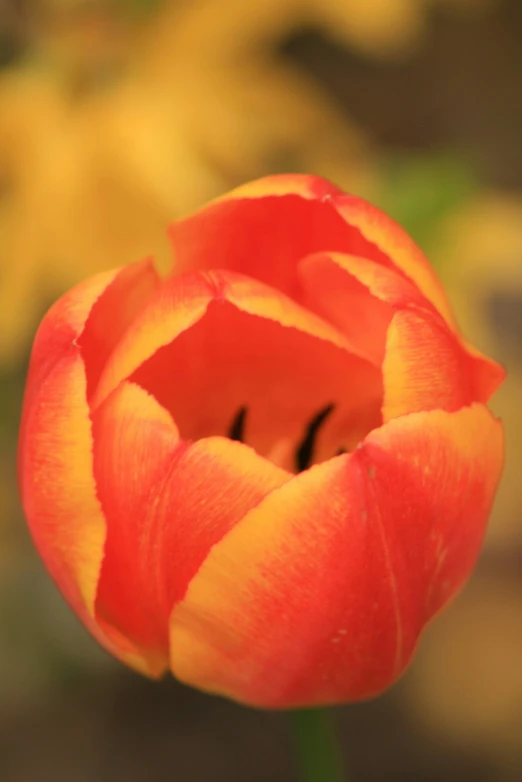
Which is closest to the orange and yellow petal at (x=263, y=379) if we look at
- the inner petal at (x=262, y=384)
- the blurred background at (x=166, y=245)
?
the inner petal at (x=262, y=384)

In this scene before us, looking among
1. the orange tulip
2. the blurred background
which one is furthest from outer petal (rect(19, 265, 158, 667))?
the blurred background

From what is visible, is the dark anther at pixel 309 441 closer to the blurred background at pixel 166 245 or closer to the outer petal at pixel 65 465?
the outer petal at pixel 65 465

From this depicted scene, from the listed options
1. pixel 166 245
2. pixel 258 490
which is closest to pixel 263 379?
pixel 258 490

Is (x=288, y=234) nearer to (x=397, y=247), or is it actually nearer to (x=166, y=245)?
(x=397, y=247)

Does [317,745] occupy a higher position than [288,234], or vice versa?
[288,234]

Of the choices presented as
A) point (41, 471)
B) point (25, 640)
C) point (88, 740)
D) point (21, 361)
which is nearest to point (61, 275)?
point (21, 361)

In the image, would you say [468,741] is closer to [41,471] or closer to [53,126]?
[53,126]

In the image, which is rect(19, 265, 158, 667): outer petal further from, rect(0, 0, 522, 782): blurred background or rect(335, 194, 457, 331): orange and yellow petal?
rect(0, 0, 522, 782): blurred background
